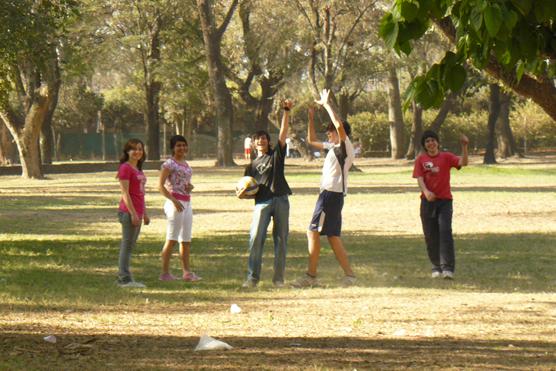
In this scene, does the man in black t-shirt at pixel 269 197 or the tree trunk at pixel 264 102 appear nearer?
the man in black t-shirt at pixel 269 197

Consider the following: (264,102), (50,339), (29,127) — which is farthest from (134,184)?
(264,102)

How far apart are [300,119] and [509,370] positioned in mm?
74975

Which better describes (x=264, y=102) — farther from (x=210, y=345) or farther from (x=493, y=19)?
(x=493, y=19)

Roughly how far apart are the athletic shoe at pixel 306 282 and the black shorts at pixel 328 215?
20.0 inches

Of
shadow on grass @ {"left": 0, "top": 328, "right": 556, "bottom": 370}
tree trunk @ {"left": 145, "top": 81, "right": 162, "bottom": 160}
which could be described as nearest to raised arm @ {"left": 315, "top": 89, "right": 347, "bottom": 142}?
shadow on grass @ {"left": 0, "top": 328, "right": 556, "bottom": 370}

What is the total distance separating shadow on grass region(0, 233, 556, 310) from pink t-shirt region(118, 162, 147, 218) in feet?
2.76

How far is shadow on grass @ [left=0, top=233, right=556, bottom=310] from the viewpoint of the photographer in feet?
41.9

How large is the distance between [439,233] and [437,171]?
0.73m

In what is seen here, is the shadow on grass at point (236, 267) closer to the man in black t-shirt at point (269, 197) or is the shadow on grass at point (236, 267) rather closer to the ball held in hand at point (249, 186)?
the man in black t-shirt at point (269, 197)

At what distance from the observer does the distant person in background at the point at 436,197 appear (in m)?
14.1

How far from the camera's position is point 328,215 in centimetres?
1334

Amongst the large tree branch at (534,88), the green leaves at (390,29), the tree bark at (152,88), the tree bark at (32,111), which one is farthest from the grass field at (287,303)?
the tree bark at (152,88)

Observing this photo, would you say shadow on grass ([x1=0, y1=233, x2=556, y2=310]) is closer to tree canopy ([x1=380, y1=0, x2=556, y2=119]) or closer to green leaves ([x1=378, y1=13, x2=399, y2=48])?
tree canopy ([x1=380, y1=0, x2=556, y2=119])

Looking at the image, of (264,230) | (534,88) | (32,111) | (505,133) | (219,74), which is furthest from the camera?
(505,133)
